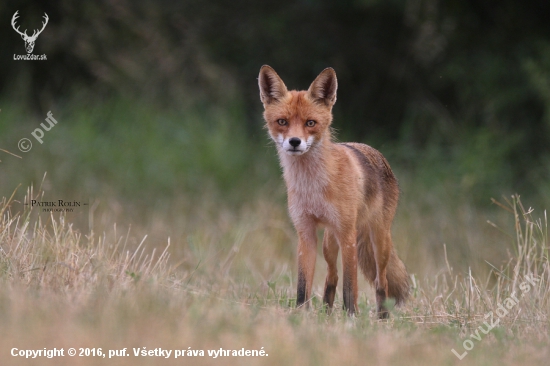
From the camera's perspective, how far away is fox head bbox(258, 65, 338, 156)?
5148mm

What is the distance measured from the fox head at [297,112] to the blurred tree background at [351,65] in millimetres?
5380

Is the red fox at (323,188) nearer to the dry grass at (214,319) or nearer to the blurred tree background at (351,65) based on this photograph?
the dry grass at (214,319)

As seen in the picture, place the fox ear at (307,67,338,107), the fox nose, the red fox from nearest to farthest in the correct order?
the fox nose
the red fox
the fox ear at (307,67,338,107)

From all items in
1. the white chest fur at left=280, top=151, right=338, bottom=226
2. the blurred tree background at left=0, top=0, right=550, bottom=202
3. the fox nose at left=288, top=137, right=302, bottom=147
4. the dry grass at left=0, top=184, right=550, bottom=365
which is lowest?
the dry grass at left=0, top=184, right=550, bottom=365

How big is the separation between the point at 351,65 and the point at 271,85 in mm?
7196

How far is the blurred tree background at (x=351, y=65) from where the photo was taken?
1095 centimetres

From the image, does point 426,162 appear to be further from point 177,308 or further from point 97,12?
point 177,308

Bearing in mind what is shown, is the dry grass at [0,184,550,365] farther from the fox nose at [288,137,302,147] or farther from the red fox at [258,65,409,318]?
the fox nose at [288,137,302,147]

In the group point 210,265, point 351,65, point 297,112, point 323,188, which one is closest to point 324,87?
point 297,112

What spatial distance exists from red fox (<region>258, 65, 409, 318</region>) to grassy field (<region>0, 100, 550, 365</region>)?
0.29 m

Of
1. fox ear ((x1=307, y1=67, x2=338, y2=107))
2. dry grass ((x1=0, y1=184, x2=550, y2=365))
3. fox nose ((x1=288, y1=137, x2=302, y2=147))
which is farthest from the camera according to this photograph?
fox ear ((x1=307, y1=67, x2=338, y2=107))

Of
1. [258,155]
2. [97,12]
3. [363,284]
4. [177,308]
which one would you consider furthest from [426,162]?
[177,308]

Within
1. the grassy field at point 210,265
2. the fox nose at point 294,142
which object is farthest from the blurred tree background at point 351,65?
the fox nose at point 294,142

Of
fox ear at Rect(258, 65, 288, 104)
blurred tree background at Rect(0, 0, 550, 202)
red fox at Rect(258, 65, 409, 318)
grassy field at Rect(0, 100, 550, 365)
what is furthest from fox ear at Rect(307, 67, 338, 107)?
blurred tree background at Rect(0, 0, 550, 202)
